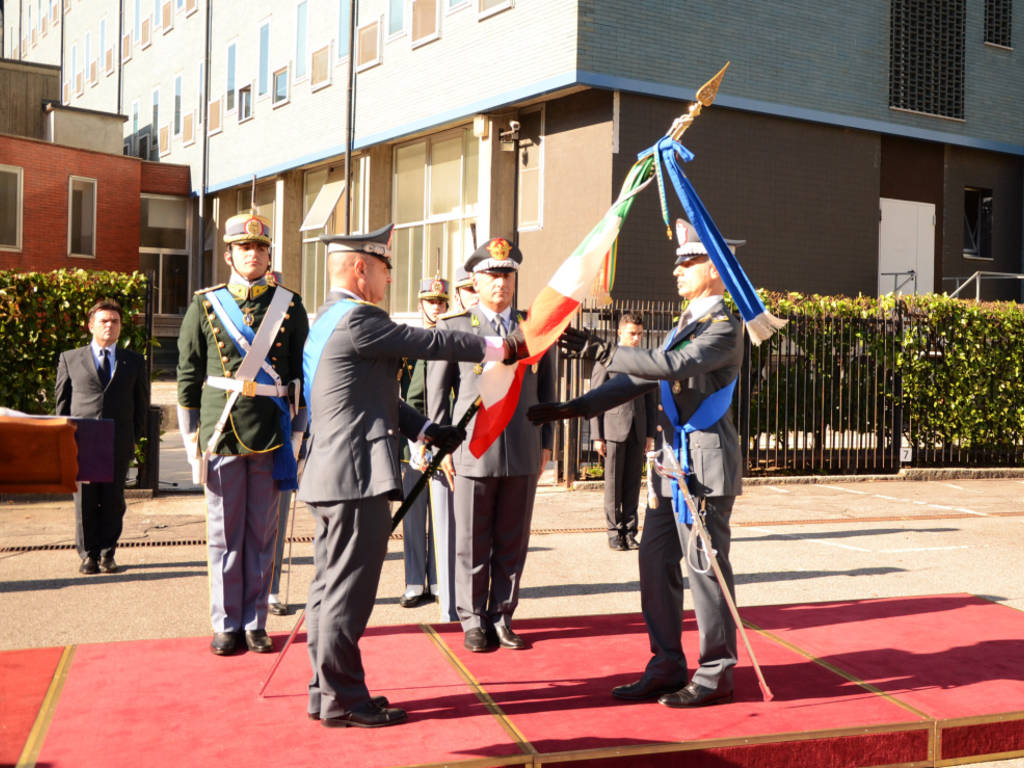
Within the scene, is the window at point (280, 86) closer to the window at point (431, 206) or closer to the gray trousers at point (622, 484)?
the window at point (431, 206)

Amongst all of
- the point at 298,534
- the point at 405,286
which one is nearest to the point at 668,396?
the point at 298,534

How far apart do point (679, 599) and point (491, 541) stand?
4.48 ft

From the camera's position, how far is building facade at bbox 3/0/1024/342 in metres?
18.2

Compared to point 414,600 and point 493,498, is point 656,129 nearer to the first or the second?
point 414,600

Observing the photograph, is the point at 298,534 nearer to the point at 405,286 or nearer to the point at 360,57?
the point at 405,286

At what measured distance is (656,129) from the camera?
18375mm

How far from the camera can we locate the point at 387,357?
469cm

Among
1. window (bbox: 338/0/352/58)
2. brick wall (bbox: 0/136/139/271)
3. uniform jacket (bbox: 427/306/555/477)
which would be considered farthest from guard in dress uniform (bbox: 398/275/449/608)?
brick wall (bbox: 0/136/139/271)

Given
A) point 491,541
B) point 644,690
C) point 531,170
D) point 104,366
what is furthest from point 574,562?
point 531,170

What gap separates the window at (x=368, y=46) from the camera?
22.8 metres

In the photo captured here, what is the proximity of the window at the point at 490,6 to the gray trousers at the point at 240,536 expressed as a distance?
14578 mm

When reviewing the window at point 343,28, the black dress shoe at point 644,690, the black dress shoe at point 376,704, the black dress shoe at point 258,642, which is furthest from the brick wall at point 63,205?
the black dress shoe at point 644,690

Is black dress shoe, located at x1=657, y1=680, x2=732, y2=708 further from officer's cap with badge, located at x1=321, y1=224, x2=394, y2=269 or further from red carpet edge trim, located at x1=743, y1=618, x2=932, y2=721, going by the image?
officer's cap with badge, located at x1=321, y1=224, x2=394, y2=269

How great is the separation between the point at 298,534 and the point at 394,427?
5437 mm
